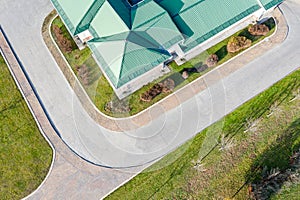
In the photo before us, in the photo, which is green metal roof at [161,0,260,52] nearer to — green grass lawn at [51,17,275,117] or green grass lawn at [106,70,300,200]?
green grass lawn at [51,17,275,117]

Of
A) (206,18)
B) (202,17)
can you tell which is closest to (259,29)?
(206,18)

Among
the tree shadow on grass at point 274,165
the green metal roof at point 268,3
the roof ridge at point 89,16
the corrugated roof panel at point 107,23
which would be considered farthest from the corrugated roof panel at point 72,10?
the tree shadow on grass at point 274,165

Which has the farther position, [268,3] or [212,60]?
[212,60]

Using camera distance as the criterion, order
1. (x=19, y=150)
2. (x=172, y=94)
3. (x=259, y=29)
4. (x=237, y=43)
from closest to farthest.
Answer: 1. (x=19, y=150)
2. (x=172, y=94)
3. (x=237, y=43)
4. (x=259, y=29)

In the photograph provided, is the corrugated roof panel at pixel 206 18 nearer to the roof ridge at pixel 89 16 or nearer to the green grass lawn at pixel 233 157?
the roof ridge at pixel 89 16

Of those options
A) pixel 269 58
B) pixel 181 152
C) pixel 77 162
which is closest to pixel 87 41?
pixel 77 162

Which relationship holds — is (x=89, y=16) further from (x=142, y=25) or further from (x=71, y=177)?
(x=71, y=177)

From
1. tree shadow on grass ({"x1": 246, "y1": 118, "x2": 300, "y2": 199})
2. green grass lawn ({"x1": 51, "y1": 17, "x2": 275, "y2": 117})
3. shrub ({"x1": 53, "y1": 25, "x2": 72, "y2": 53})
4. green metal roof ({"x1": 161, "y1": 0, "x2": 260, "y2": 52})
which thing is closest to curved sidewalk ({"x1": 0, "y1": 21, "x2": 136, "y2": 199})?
green grass lawn ({"x1": 51, "y1": 17, "x2": 275, "y2": 117})
